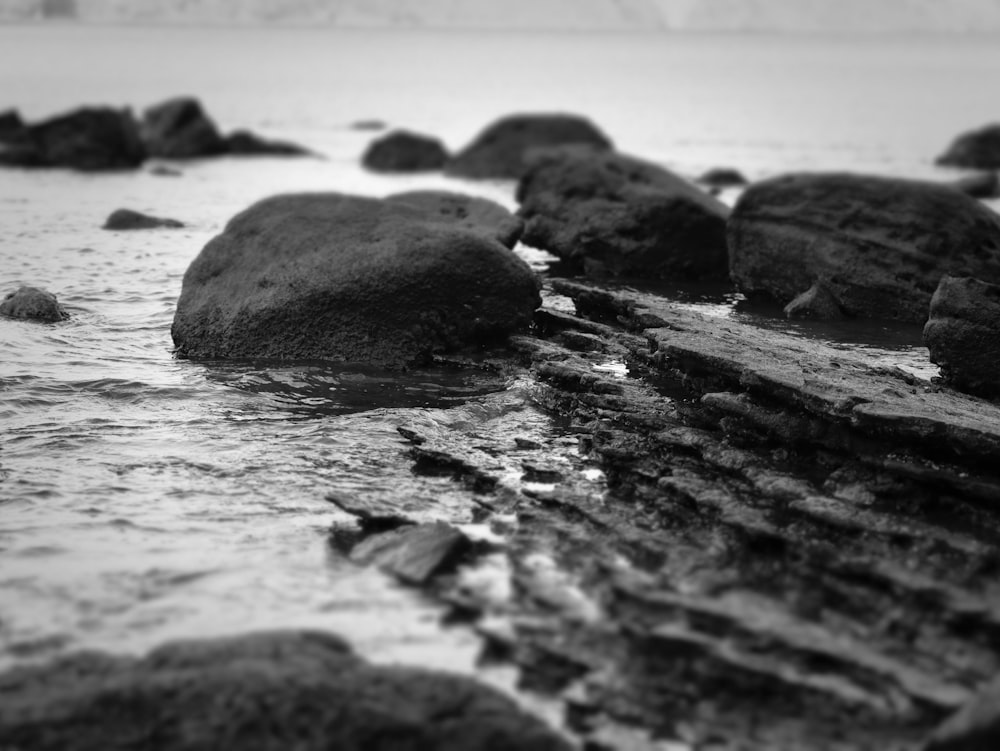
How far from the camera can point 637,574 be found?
6527 millimetres

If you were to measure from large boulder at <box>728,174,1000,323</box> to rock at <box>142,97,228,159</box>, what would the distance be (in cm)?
2334

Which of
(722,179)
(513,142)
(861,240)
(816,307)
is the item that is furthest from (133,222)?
(722,179)

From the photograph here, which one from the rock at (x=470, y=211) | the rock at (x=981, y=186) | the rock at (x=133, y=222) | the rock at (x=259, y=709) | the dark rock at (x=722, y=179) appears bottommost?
the rock at (x=133, y=222)

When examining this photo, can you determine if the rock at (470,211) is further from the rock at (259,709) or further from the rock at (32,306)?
the rock at (259,709)

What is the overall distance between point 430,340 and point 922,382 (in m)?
4.76

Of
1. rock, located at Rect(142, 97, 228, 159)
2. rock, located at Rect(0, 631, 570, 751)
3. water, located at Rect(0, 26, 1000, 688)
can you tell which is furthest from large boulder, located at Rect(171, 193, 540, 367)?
rock, located at Rect(142, 97, 228, 159)

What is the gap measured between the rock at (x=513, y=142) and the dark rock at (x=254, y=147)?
7011 mm

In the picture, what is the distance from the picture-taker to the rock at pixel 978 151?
38.6m

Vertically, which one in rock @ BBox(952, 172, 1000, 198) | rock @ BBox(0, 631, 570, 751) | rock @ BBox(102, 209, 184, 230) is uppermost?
rock @ BBox(952, 172, 1000, 198)

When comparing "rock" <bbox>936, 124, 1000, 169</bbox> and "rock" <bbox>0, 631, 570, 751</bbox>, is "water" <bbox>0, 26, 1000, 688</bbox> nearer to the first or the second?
"rock" <bbox>0, 631, 570, 751</bbox>

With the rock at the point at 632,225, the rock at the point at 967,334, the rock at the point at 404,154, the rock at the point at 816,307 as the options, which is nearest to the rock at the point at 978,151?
the rock at the point at 404,154

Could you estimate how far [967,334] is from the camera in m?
9.91

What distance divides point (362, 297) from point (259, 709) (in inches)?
275

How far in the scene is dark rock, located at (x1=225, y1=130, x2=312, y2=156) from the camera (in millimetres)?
36062
